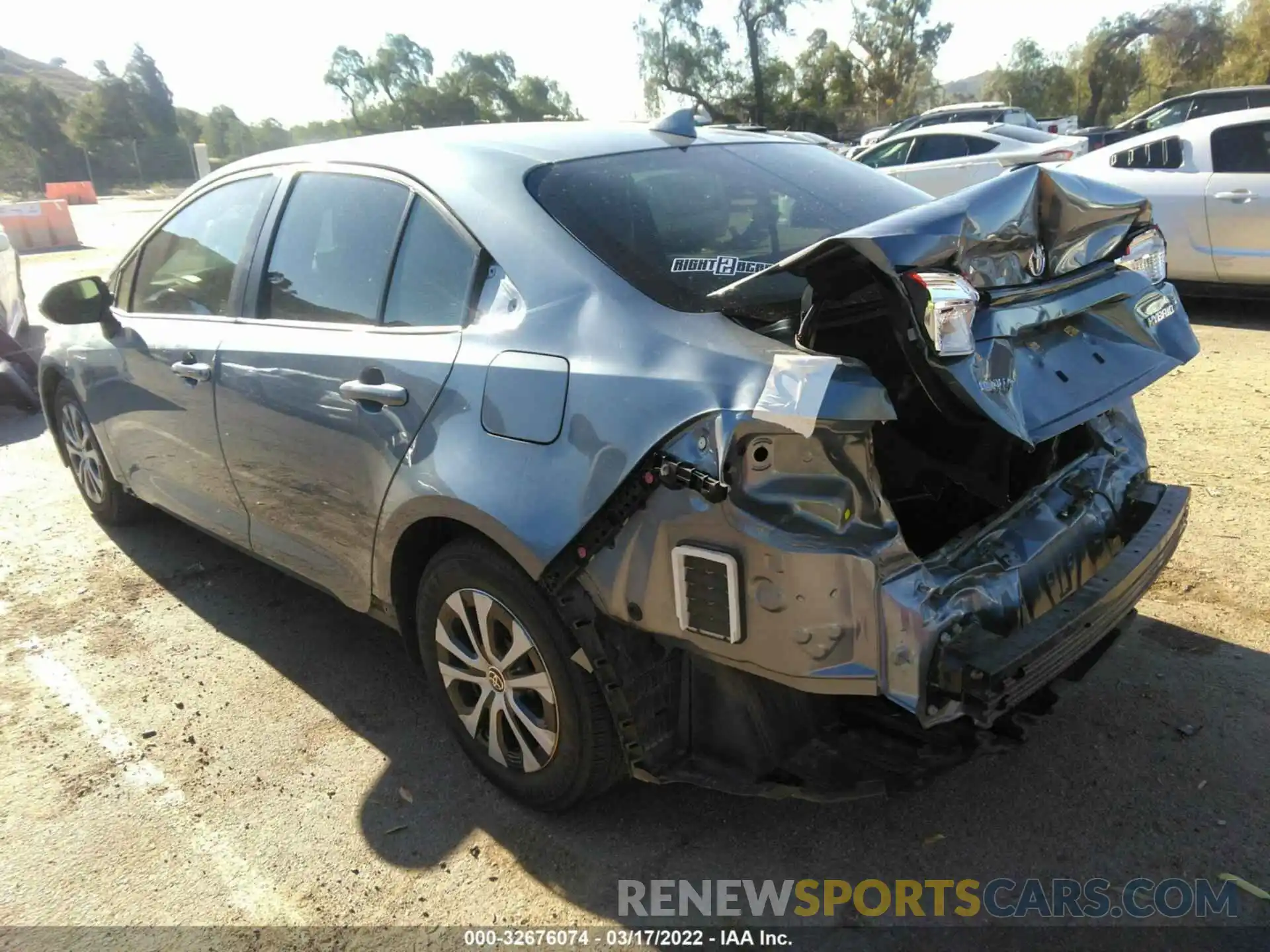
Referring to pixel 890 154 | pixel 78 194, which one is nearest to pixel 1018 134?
pixel 890 154

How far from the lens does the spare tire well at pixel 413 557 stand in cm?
266

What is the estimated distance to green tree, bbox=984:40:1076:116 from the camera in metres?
53.8

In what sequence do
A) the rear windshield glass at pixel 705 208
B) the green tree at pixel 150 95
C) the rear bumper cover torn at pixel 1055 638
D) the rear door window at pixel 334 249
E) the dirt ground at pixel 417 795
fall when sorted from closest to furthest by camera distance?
the rear bumper cover torn at pixel 1055 638 → the rear windshield glass at pixel 705 208 → the dirt ground at pixel 417 795 → the rear door window at pixel 334 249 → the green tree at pixel 150 95

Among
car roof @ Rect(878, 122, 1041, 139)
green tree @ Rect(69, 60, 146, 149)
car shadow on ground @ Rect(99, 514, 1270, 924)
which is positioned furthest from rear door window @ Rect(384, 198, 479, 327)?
green tree @ Rect(69, 60, 146, 149)

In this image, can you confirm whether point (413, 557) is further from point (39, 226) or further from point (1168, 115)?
point (39, 226)

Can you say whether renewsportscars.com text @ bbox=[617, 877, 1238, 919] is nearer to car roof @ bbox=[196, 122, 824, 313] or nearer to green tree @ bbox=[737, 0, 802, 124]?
Answer: car roof @ bbox=[196, 122, 824, 313]

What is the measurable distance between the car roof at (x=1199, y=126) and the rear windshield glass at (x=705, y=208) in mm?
5931

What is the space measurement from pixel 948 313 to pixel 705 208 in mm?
1002

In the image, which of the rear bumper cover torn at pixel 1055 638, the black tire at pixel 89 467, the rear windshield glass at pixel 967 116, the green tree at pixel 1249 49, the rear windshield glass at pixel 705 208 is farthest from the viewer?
the green tree at pixel 1249 49

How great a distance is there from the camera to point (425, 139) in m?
3.02

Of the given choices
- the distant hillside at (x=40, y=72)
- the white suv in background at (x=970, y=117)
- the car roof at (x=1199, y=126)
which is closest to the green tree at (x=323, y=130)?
the white suv in background at (x=970, y=117)

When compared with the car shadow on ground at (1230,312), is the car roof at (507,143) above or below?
above

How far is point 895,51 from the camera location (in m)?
58.9

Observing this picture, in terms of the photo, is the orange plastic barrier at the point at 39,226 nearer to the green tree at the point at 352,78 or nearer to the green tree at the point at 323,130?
the green tree at the point at 323,130
